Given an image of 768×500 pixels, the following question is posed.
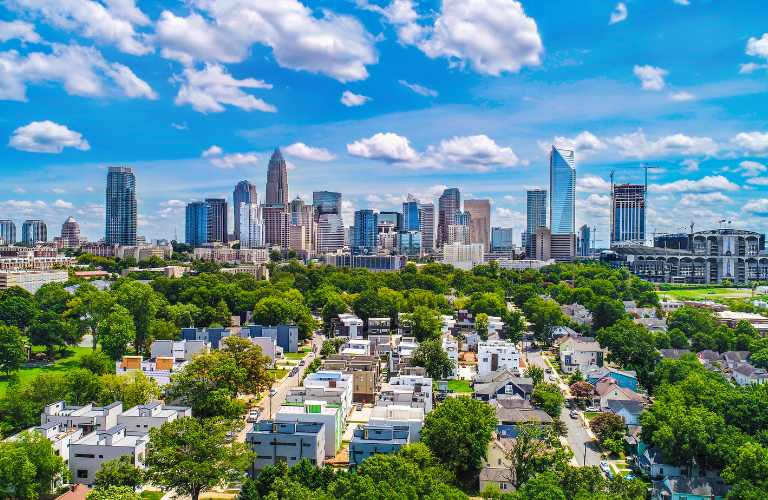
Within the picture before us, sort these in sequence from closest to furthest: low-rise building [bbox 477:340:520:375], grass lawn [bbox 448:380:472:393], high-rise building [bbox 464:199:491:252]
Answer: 1. grass lawn [bbox 448:380:472:393]
2. low-rise building [bbox 477:340:520:375]
3. high-rise building [bbox 464:199:491:252]

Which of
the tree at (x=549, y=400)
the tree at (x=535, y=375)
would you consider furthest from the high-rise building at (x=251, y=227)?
the tree at (x=549, y=400)

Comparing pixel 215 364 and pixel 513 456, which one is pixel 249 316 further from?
pixel 513 456

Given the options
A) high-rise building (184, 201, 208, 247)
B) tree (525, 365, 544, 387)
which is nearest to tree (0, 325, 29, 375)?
tree (525, 365, 544, 387)

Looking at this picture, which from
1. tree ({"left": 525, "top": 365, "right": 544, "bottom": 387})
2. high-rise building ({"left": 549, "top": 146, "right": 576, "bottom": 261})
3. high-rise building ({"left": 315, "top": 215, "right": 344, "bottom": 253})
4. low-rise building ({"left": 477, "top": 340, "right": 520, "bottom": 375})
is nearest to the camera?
tree ({"left": 525, "top": 365, "right": 544, "bottom": 387})

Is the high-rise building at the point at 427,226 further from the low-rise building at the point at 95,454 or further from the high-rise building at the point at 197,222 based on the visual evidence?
the low-rise building at the point at 95,454

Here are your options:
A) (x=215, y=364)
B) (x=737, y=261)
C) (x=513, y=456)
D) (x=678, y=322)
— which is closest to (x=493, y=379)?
(x=513, y=456)

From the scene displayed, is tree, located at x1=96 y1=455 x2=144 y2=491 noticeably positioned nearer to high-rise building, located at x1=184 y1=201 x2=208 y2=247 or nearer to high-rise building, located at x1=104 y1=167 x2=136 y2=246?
high-rise building, located at x1=104 y1=167 x2=136 y2=246

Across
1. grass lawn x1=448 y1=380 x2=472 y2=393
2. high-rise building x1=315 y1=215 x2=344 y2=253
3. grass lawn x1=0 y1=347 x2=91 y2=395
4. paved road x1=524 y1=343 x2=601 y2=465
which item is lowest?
paved road x1=524 y1=343 x2=601 y2=465
